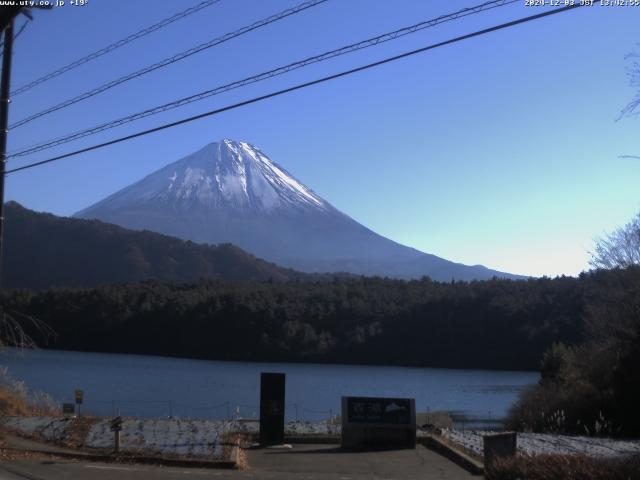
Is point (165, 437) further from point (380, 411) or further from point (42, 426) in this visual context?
point (380, 411)

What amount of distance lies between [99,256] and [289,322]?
236 feet

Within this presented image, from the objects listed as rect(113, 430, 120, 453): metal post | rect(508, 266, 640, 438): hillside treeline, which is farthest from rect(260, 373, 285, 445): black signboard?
rect(508, 266, 640, 438): hillside treeline

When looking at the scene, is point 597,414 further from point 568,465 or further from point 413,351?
point 413,351

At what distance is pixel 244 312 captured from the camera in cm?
9150

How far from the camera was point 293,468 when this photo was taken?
1509 centimetres

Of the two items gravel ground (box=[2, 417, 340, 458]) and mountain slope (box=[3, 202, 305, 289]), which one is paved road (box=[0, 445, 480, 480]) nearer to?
gravel ground (box=[2, 417, 340, 458])

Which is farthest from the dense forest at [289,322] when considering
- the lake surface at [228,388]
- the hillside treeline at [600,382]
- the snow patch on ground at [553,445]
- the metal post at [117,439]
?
the metal post at [117,439]

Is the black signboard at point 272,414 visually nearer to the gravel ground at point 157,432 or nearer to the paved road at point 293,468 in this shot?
the paved road at point 293,468

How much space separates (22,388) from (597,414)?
61.1ft

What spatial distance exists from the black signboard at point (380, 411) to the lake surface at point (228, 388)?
11.3 meters

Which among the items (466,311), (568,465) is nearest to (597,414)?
(568,465)

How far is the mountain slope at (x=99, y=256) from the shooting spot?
142875 millimetres

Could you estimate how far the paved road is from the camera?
13.6 metres

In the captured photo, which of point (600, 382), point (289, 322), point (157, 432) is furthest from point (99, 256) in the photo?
point (157, 432)
